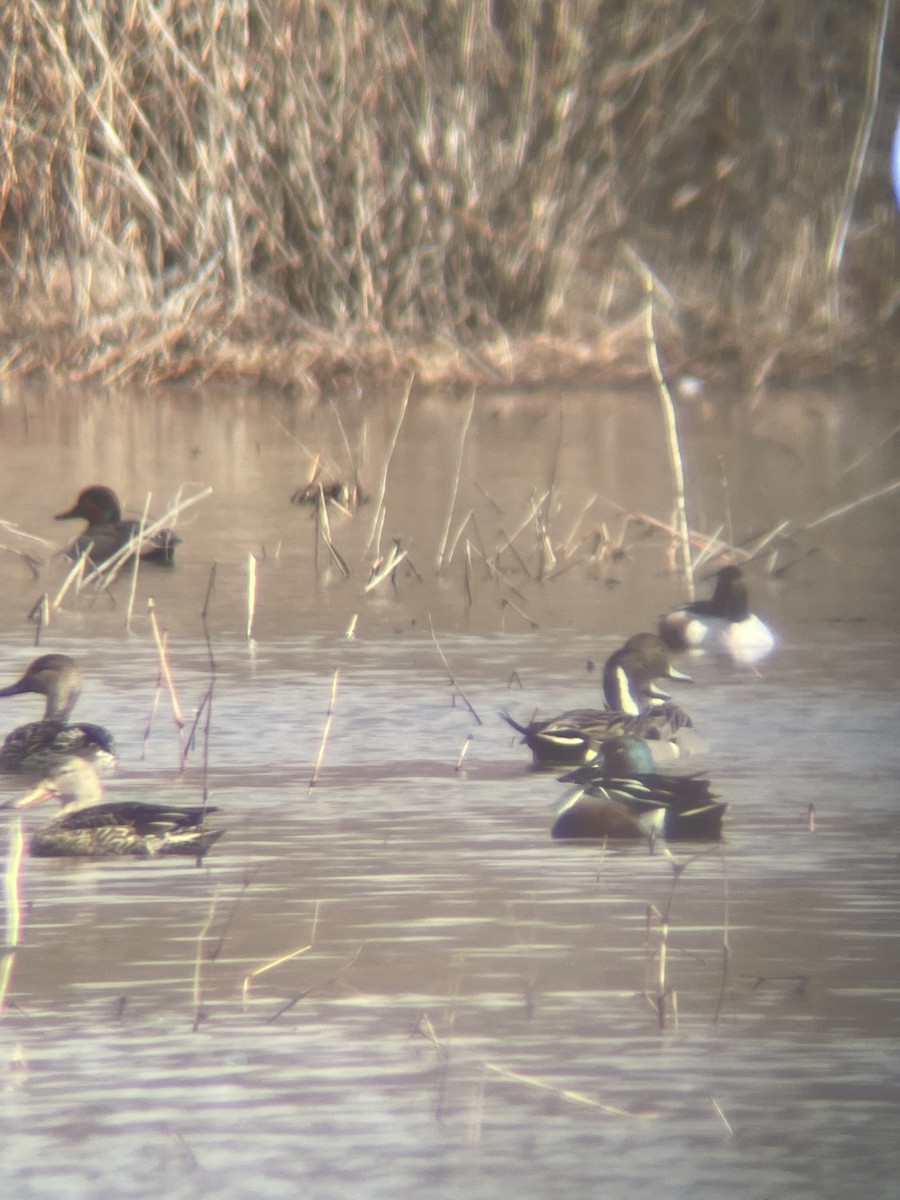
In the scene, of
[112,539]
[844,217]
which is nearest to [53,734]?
[112,539]

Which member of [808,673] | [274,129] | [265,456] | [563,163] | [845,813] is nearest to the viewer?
[845,813]

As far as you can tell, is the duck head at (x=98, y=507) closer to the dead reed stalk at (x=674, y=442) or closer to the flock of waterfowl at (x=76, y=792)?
the dead reed stalk at (x=674, y=442)

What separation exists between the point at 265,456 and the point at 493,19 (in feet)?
17.8

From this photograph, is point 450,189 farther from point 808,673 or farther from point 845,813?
point 845,813

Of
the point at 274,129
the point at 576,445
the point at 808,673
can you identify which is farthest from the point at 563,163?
the point at 808,673

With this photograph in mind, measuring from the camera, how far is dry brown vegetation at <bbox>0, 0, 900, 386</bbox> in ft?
51.6

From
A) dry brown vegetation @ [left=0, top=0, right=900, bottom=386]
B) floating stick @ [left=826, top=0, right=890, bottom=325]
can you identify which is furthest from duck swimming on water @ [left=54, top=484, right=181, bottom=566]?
floating stick @ [left=826, top=0, right=890, bottom=325]

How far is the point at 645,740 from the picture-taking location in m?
5.69

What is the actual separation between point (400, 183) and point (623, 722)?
11.0m

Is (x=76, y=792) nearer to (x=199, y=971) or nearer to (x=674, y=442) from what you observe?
(x=199, y=971)

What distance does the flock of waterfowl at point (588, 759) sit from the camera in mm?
4746

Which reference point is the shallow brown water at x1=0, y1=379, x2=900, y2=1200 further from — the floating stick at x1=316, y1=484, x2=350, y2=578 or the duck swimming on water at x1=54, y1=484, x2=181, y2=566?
the duck swimming on water at x1=54, y1=484, x2=181, y2=566

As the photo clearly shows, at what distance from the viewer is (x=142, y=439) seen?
13828 millimetres

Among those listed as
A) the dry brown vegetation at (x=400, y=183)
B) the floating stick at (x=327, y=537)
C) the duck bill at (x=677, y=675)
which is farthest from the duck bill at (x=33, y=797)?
the dry brown vegetation at (x=400, y=183)
